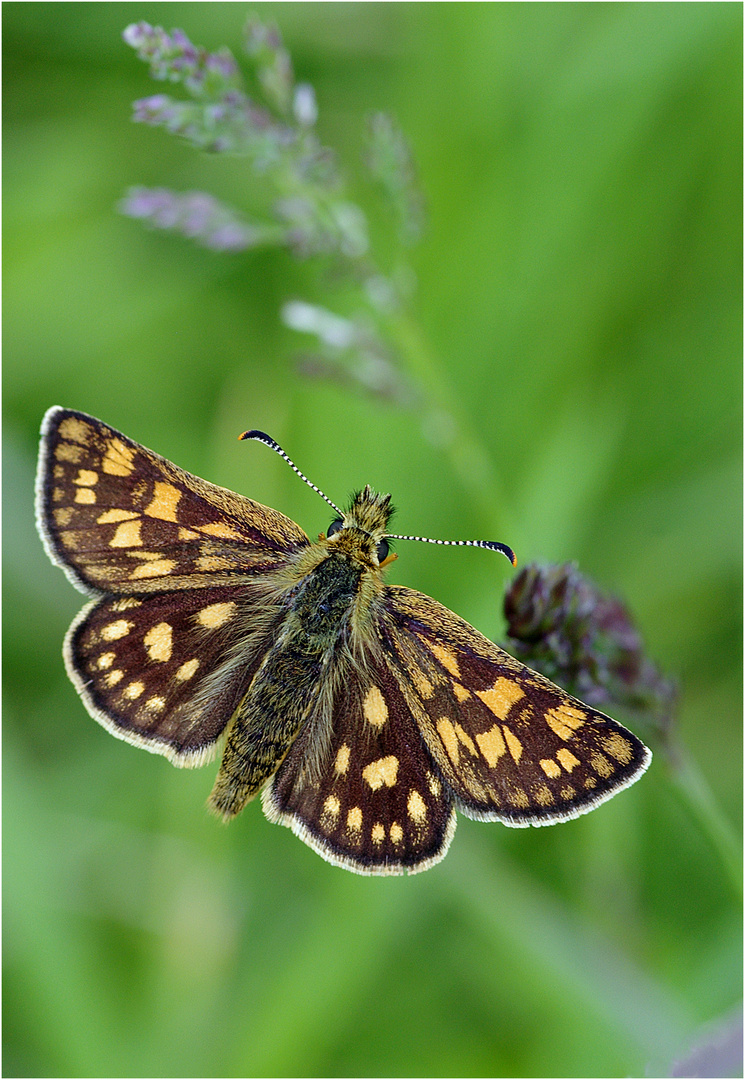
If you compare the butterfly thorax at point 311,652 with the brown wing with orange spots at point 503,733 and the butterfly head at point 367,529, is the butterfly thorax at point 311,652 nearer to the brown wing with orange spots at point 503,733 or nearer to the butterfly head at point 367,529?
the butterfly head at point 367,529

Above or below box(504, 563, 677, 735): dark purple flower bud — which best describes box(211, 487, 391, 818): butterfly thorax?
below

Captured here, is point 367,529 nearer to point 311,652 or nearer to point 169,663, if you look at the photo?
point 311,652

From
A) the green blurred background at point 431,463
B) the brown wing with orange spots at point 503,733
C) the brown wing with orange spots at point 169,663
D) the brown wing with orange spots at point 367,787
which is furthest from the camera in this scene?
the green blurred background at point 431,463

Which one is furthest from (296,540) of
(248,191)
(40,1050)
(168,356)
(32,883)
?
(248,191)

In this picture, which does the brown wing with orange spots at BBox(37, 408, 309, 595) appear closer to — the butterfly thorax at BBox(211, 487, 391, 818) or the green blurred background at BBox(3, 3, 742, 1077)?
the butterfly thorax at BBox(211, 487, 391, 818)

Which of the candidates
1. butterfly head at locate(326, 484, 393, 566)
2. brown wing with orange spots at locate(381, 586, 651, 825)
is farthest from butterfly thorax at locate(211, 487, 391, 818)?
brown wing with orange spots at locate(381, 586, 651, 825)

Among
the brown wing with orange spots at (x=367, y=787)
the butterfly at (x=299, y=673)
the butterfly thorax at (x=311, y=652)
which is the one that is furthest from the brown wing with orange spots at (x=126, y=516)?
the brown wing with orange spots at (x=367, y=787)

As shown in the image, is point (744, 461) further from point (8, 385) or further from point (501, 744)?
point (8, 385)
